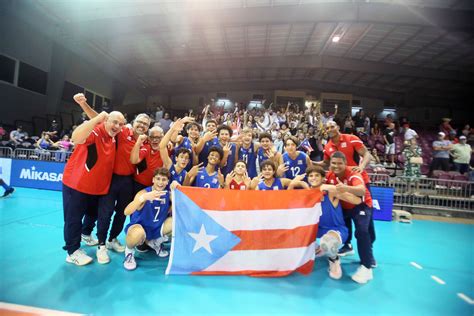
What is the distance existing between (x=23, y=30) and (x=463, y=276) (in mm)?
19454

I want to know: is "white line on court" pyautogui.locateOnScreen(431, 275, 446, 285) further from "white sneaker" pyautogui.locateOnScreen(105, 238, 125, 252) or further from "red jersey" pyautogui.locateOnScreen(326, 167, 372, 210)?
"white sneaker" pyautogui.locateOnScreen(105, 238, 125, 252)

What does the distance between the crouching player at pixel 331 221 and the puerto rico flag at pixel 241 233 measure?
259 millimetres

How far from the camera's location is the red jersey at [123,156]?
362 cm

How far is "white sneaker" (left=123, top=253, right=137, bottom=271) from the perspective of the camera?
328cm

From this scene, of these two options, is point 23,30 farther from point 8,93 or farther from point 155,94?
point 155,94

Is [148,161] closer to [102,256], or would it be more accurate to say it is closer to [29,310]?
[102,256]

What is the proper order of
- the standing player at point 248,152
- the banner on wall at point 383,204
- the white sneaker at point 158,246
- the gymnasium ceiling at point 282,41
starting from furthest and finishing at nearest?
the gymnasium ceiling at point 282,41 < the banner on wall at point 383,204 < the standing player at point 248,152 < the white sneaker at point 158,246

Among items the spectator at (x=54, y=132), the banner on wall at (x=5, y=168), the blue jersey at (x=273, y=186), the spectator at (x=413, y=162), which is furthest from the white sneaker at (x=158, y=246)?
the spectator at (x=54, y=132)

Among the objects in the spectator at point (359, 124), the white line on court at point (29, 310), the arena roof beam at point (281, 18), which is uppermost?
the arena roof beam at point (281, 18)

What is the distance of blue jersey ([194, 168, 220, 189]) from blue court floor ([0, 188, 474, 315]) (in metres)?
1.28

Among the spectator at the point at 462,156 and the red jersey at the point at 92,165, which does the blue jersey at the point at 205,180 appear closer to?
the red jersey at the point at 92,165

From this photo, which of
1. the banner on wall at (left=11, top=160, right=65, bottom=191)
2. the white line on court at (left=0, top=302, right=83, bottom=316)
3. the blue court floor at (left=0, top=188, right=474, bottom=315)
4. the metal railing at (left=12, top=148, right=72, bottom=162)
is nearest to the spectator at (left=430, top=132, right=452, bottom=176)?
the blue court floor at (left=0, top=188, right=474, bottom=315)

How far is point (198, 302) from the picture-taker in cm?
263

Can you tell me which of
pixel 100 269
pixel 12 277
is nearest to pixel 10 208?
pixel 12 277
